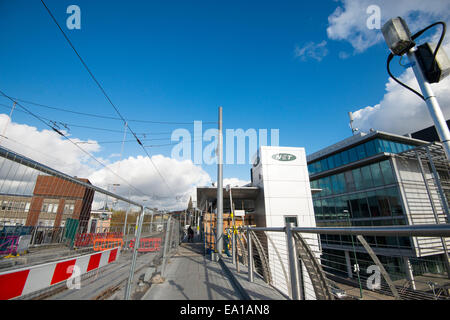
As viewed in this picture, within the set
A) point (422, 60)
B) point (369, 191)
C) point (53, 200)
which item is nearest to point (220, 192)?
point (53, 200)

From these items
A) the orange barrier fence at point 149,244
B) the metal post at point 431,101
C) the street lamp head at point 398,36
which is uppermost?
the street lamp head at point 398,36

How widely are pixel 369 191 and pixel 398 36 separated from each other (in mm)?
21430

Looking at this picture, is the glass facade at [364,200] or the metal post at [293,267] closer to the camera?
the metal post at [293,267]

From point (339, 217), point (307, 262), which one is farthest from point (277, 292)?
point (339, 217)

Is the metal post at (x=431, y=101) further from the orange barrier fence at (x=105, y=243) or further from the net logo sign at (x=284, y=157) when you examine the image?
the net logo sign at (x=284, y=157)

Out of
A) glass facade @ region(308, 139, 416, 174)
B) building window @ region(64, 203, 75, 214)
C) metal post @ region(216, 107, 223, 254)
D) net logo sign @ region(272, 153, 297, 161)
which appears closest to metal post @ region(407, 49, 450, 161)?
building window @ region(64, 203, 75, 214)

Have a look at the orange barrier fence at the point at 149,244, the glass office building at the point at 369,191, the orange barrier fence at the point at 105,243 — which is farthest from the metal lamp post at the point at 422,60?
the glass office building at the point at 369,191

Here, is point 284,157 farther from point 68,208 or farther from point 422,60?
point 68,208

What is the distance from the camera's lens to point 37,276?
276 centimetres

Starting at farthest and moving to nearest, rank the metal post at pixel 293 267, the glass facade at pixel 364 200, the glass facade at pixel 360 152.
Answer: the glass facade at pixel 360 152 < the glass facade at pixel 364 200 < the metal post at pixel 293 267

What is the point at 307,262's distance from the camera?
2.61 metres

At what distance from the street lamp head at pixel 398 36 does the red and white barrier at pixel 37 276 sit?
6052 millimetres

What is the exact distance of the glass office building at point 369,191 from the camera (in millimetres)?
16328
